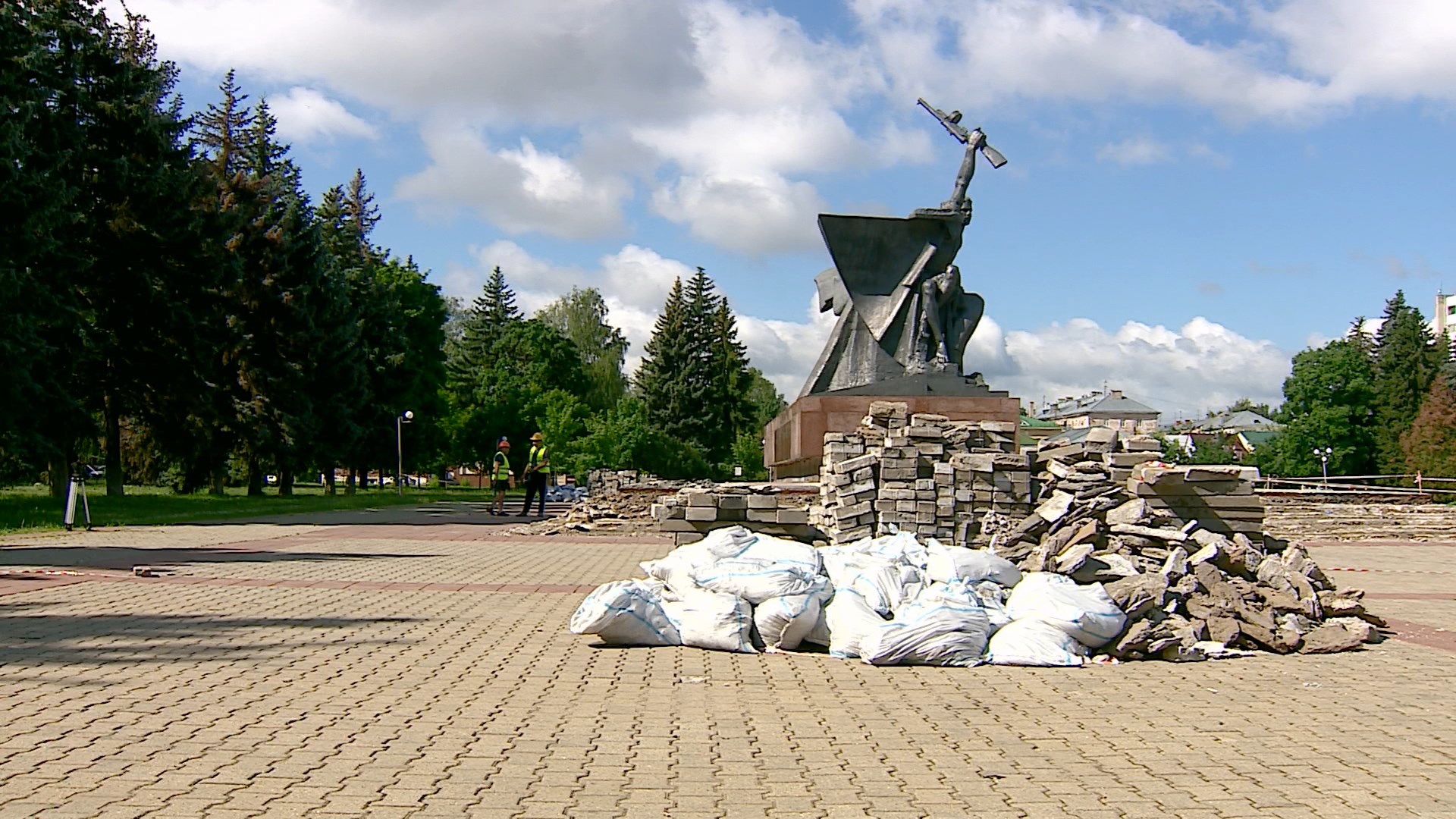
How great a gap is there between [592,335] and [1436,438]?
47.6 meters

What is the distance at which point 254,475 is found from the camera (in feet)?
129

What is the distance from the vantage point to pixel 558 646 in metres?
8.56

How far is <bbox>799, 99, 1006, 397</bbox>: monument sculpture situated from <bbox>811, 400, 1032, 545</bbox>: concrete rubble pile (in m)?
7.69

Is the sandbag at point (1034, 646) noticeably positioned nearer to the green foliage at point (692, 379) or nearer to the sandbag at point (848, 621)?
the sandbag at point (848, 621)

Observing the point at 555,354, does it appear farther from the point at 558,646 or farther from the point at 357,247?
the point at 558,646

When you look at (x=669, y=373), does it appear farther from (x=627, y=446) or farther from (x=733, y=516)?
(x=733, y=516)

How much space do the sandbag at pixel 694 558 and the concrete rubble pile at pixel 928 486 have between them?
5279mm

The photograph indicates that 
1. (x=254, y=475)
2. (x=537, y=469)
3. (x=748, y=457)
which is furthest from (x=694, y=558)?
(x=748, y=457)

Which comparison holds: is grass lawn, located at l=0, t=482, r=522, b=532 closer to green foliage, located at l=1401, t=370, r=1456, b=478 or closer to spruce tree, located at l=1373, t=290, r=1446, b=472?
green foliage, located at l=1401, t=370, r=1456, b=478

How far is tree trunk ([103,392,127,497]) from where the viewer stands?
101ft

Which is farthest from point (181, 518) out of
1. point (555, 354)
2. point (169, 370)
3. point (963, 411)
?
point (555, 354)

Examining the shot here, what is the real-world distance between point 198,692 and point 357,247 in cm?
4697

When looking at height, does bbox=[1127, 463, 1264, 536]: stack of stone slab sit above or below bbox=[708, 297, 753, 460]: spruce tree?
below

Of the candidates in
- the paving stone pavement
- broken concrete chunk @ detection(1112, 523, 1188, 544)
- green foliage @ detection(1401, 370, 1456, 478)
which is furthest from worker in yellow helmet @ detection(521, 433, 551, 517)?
green foliage @ detection(1401, 370, 1456, 478)
